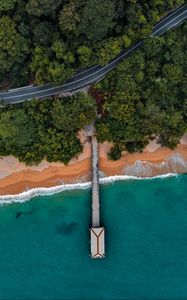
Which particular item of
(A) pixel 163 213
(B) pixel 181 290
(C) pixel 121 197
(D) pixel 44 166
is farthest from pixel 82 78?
(B) pixel 181 290

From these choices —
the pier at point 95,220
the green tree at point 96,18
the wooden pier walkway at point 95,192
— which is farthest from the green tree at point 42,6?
the wooden pier walkway at point 95,192

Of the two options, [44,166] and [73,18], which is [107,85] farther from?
[44,166]

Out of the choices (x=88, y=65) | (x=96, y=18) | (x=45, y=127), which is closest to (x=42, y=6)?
(x=96, y=18)

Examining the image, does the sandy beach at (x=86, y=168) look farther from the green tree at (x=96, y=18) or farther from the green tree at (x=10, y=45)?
the green tree at (x=96, y=18)

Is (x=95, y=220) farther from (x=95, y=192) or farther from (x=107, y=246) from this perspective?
(x=107, y=246)

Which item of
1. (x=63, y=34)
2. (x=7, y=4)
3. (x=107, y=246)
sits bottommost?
(x=107, y=246)

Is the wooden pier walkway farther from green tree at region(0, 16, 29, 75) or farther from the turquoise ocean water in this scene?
green tree at region(0, 16, 29, 75)
